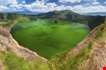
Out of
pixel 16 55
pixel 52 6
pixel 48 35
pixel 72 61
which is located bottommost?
pixel 72 61

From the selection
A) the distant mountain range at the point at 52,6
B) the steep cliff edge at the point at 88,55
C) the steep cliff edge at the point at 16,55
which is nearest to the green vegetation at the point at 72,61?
the steep cliff edge at the point at 88,55

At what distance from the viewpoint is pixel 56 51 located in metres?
3.83

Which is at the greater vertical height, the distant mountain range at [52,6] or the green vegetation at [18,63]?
the distant mountain range at [52,6]

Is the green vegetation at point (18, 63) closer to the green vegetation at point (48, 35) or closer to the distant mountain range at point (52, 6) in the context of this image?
the green vegetation at point (48, 35)

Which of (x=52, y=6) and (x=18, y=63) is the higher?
(x=52, y=6)

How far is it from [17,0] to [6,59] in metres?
0.85

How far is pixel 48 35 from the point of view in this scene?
3854 millimetres

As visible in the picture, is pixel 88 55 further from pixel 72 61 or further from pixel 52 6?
pixel 52 6

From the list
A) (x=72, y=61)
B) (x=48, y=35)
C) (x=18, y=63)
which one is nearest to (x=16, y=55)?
(x=18, y=63)

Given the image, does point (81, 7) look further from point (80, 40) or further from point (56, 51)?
point (56, 51)

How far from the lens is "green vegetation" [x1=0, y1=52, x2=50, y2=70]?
3.71 m

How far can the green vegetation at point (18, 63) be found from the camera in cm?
371

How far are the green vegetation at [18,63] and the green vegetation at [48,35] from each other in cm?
15

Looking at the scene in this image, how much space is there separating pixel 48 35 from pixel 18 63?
22.8 inches
